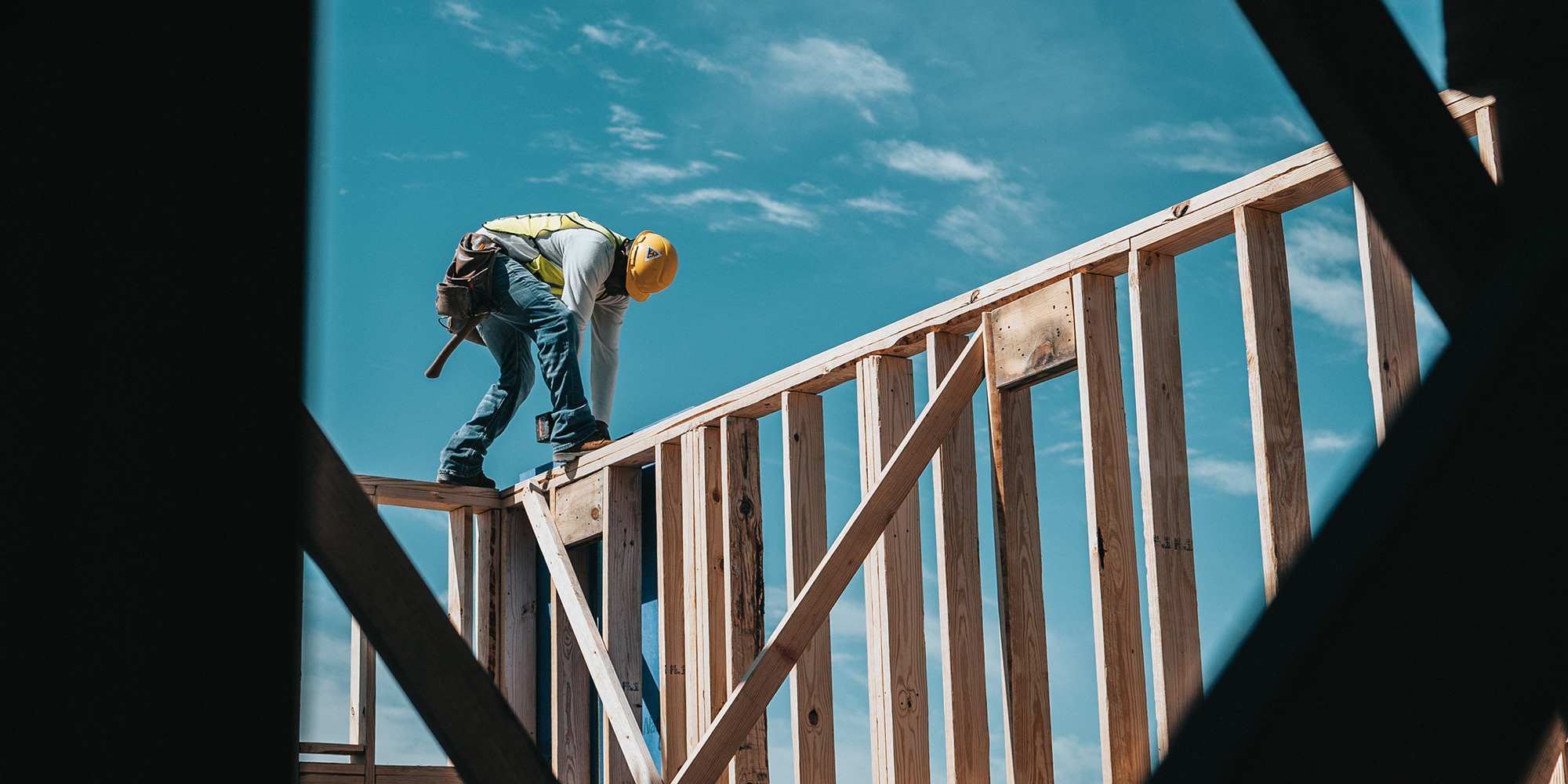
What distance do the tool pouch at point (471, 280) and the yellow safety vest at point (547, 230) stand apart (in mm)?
160

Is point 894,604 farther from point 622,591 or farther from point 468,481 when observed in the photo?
point 468,481

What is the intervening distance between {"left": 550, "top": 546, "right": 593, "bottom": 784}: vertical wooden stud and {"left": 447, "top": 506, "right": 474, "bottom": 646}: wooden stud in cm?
72

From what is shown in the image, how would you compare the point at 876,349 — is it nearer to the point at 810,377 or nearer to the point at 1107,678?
the point at 810,377

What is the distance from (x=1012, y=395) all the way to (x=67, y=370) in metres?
4.92

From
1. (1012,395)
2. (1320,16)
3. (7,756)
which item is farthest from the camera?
(1012,395)

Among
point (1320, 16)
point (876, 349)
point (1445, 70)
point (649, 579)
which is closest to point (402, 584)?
point (1320, 16)

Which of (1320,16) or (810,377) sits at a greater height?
(810,377)

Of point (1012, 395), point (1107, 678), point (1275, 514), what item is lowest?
point (1107, 678)

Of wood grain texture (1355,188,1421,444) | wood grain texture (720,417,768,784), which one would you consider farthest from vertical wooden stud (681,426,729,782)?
wood grain texture (1355,188,1421,444)

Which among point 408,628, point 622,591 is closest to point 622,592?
point 622,591

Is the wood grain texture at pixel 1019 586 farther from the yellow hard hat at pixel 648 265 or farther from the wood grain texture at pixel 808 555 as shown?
the yellow hard hat at pixel 648 265

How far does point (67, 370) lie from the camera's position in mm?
673

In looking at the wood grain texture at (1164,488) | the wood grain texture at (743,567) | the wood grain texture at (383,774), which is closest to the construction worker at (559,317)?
the wood grain texture at (743,567)

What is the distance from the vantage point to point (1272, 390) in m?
4.47
